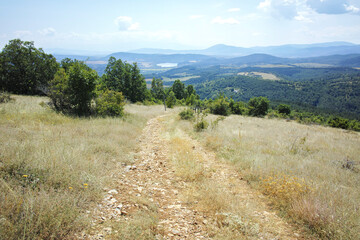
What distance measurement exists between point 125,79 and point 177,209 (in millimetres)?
38581

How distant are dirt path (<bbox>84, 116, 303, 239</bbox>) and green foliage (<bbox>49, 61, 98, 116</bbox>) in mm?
8683

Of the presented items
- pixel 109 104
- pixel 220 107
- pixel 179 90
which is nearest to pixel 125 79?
pixel 179 90

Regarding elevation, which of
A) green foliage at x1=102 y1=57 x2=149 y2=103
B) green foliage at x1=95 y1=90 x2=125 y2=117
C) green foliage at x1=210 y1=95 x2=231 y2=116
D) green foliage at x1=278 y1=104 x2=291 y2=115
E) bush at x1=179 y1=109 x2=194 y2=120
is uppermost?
green foliage at x1=102 y1=57 x2=149 y2=103

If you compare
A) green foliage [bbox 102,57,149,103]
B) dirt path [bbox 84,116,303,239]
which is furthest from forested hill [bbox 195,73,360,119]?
dirt path [bbox 84,116,303,239]

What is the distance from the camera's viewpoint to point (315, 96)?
560 feet

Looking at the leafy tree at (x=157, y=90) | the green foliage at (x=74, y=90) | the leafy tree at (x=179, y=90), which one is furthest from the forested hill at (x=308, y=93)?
the green foliage at (x=74, y=90)

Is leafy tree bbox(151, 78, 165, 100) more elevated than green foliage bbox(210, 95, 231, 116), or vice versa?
leafy tree bbox(151, 78, 165, 100)

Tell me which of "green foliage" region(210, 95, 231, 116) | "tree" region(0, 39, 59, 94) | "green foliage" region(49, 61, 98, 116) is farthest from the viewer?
"green foliage" region(210, 95, 231, 116)

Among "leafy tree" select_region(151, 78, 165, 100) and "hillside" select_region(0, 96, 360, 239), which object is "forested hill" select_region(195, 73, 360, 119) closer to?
"leafy tree" select_region(151, 78, 165, 100)

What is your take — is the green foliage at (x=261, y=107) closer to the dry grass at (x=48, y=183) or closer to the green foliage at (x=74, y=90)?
the green foliage at (x=74, y=90)

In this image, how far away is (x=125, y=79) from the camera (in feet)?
126

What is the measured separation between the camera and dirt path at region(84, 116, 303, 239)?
3.18m

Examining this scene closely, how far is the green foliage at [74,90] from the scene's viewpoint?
11.5 metres

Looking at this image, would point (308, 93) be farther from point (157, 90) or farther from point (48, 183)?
point (48, 183)
